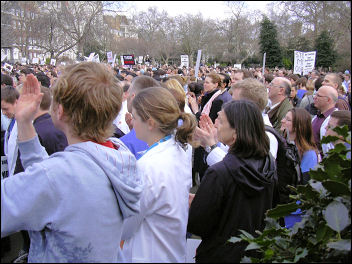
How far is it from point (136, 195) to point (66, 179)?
39 centimetres

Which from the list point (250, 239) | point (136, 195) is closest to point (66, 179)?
point (136, 195)

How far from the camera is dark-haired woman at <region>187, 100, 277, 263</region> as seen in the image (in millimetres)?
2139

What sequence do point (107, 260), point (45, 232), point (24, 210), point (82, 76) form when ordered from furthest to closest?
point (82, 76) → point (107, 260) → point (45, 232) → point (24, 210)

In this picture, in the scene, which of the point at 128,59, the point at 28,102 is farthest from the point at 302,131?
the point at 128,59

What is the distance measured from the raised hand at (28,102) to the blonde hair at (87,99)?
17 centimetres

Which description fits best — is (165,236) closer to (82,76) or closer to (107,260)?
(107,260)

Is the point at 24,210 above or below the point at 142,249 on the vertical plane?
above

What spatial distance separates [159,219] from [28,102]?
37.3 inches

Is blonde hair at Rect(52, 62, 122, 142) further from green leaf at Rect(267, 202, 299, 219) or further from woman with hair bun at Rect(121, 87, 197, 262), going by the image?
green leaf at Rect(267, 202, 299, 219)

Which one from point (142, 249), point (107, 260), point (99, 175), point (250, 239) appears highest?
point (99, 175)

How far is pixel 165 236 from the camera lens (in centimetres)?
204

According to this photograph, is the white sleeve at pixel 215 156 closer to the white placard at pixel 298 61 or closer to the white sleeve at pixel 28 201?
the white sleeve at pixel 28 201

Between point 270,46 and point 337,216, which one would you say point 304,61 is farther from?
point 337,216

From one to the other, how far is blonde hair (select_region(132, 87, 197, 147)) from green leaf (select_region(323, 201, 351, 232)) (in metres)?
1.26
